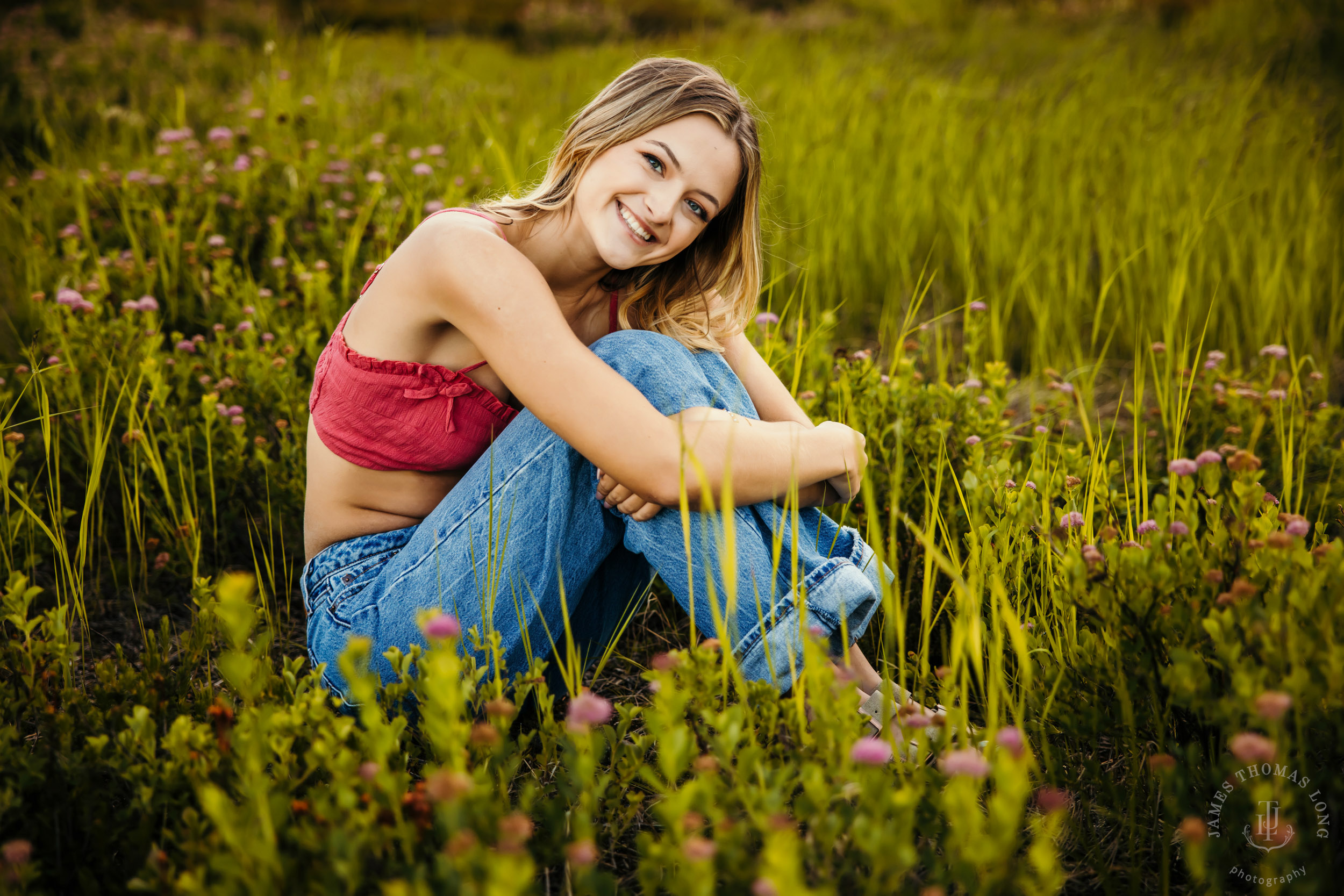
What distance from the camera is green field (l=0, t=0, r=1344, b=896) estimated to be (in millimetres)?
907

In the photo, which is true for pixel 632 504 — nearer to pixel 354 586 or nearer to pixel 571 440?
pixel 571 440

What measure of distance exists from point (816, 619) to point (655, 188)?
957mm

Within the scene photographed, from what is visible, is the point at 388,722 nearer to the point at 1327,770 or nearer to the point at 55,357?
the point at 1327,770

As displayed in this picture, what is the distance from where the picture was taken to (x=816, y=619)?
136cm

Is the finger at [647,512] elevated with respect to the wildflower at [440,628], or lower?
lower

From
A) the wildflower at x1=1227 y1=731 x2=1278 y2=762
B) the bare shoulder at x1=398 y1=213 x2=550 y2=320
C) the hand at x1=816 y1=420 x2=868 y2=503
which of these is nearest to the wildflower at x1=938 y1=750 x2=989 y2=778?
Result: the wildflower at x1=1227 y1=731 x2=1278 y2=762

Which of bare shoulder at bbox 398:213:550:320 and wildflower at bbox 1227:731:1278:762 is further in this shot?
bare shoulder at bbox 398:213:550:320

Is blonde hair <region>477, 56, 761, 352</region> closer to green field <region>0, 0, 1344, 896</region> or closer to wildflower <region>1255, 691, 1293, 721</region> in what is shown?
green field <region>0, 0, 1344, 896</region>

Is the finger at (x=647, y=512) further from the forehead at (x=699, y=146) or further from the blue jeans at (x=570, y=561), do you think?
the forehead at (x=699, y=146)

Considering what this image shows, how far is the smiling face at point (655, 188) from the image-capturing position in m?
1.73

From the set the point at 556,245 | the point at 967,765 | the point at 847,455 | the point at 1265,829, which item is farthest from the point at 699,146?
the point at 1265,829

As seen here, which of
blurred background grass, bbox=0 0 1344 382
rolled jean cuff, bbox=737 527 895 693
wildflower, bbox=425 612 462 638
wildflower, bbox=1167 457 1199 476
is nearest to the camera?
wildflower, bbox=425 612 462 638

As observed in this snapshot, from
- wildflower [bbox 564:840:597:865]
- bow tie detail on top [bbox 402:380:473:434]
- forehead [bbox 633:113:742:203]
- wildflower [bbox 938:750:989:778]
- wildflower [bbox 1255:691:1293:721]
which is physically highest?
forehead [bbox 633:113:742:203]

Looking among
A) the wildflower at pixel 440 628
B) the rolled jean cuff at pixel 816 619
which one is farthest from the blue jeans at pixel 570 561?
the wildflower at pixel 440 628
